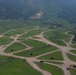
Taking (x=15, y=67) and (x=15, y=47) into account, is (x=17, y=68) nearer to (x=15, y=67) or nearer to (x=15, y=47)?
(x=15, y=67)

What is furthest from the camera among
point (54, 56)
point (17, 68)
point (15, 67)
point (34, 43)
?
point (34, 43)

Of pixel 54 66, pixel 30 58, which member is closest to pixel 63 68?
pixel 54 66

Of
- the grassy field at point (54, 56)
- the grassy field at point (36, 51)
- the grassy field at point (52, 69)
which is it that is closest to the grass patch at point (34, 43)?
the grassy field at point (36, 51)

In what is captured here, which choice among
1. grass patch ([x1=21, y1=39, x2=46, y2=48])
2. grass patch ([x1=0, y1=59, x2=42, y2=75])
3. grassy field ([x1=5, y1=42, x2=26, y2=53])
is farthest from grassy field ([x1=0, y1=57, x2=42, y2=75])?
grass patch ([x1=21, y1=39, x2=46, y2=48])

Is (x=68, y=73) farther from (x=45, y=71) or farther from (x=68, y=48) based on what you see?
(x=68, y=48)

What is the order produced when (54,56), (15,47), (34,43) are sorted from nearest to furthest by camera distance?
(54,56) < (15,47) < (34,43)

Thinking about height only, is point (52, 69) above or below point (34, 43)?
below

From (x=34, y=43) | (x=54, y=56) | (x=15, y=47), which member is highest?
(x=34, y=43)

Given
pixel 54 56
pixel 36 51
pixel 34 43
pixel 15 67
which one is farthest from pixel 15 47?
pixel 15 67

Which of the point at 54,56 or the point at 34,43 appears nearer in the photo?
the point at 54,56

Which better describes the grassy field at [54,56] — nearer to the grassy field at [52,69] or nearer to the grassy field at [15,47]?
the grassy field at [52,69]
